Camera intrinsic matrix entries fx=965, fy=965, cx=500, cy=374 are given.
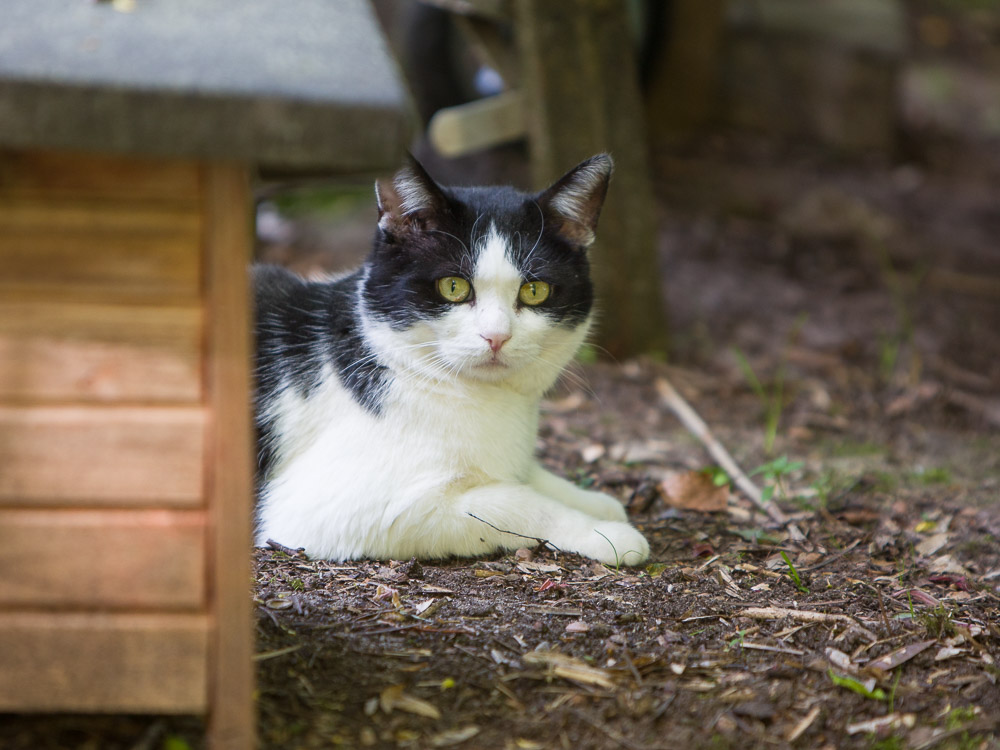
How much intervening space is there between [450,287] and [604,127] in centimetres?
221

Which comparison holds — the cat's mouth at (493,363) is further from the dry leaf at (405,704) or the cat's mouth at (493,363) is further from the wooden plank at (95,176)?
the wooden plank at (95,176)

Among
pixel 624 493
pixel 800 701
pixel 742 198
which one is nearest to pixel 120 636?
pixel 800 701

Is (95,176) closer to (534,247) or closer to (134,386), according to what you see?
(134,386)

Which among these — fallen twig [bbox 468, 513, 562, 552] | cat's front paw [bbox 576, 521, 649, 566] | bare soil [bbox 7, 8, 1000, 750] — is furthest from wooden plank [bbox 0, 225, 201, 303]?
cat's front paw [bbox 576, 521, 649, 566]

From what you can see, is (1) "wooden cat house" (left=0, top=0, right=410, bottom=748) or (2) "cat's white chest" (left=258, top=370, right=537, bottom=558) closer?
(1) "wooden cat house" (left=0, top=0, right=410, bottom=748)

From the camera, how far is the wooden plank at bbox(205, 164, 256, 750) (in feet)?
5.15

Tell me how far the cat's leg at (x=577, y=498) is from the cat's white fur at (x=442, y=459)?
0.71ft

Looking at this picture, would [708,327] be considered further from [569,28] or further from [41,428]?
[41,428]

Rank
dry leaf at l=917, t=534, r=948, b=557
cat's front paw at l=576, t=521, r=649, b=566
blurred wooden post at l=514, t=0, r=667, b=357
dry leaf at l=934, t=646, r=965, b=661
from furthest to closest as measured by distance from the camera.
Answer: blurred wooden post at l=514, t=0, r=667, b=357 → dry leaf at l=917, t=534, r=948, b=557 → cat's front paw at l=576, t=521, r=649, b=566 → dry leaf at l=934, t=646, r=965, b=661

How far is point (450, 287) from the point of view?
255cm

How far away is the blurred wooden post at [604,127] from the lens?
431 centimetres

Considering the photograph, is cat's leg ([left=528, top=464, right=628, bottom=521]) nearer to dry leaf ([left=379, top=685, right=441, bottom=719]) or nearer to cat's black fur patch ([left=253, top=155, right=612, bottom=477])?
cat's black fur patch ([left=253, top=155, right=612, bottom=477])

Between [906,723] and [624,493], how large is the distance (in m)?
1.39

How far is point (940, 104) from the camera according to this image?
895cm
